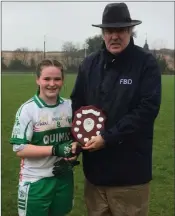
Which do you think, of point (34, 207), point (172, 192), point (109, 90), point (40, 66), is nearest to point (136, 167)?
point (109, 90)

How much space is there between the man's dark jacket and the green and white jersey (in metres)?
0.18

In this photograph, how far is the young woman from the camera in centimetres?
296

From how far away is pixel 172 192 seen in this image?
19.6 ft

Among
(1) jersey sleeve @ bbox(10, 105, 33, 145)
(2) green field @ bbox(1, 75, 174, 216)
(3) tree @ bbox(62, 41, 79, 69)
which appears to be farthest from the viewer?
(3) tree @ bbox(62, 41, 79, 69)

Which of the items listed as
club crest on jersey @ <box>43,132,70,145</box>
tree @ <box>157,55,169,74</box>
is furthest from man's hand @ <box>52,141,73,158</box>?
tree @ <box>157,55,169,74</box>

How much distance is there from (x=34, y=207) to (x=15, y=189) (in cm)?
309

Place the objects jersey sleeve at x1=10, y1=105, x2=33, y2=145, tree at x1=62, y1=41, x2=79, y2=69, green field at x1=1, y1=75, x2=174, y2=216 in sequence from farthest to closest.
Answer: tree at x1=62, y1=41, x2=79, y2=69 < green field at x1=1, y1=75, x2=174, y2=216 < jersey sleeve at x1=10, y1=105, x2=33, y2=145

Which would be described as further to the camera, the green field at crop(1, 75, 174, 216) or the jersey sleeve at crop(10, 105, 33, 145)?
the green field at crop(1, 75, 174, 216)

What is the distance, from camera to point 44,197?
3027 mm

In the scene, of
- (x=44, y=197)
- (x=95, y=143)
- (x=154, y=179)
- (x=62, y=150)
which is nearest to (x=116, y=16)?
(x=95, y=143)

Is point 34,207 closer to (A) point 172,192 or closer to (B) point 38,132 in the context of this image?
(B) point 38,132

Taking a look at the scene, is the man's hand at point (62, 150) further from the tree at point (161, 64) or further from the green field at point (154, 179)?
the tree at point (161, 64)

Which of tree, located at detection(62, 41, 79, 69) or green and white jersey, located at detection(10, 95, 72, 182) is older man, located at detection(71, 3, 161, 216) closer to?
green and white jersey, located at detection(10, 95, 72, 182)

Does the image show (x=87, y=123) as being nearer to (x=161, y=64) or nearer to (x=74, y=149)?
(x=74, y=149)
